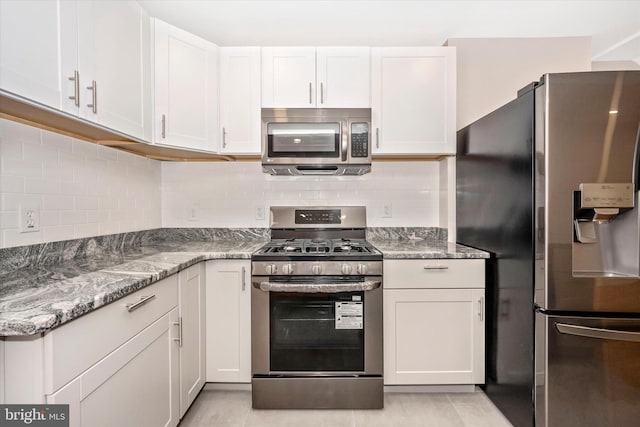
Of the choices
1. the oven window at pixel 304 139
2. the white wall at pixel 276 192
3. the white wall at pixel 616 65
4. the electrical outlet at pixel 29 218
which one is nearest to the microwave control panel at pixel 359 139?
the oven window at pixel 304 139

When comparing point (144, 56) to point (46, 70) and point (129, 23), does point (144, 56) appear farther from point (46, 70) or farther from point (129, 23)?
point (46, 70)

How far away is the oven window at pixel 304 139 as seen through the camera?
2229 mm

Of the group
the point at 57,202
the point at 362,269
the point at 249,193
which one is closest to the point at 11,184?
the point at 57,202

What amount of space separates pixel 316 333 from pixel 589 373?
4.37 ft

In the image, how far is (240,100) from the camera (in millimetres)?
2340

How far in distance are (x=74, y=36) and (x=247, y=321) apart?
1.65 m

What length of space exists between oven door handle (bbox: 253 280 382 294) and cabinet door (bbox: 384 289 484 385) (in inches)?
6.8

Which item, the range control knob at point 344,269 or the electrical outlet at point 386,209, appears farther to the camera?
the electrical outlet at point 386,209

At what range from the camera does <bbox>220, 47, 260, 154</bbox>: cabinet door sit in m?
2.31

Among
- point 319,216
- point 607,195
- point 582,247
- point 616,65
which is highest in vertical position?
point 616,65

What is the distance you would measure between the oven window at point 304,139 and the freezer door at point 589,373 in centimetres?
154

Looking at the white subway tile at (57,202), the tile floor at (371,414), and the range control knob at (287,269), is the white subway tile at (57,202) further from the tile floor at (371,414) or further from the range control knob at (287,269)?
the tile floor at (371,414)

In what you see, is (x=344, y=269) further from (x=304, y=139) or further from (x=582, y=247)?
(x=582, y=247)

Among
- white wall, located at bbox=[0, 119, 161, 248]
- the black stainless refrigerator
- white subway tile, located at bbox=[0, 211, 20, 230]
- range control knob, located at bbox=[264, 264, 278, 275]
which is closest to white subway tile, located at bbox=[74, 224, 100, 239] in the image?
white wall, located at bbox=[0, 119, 161, 248]
